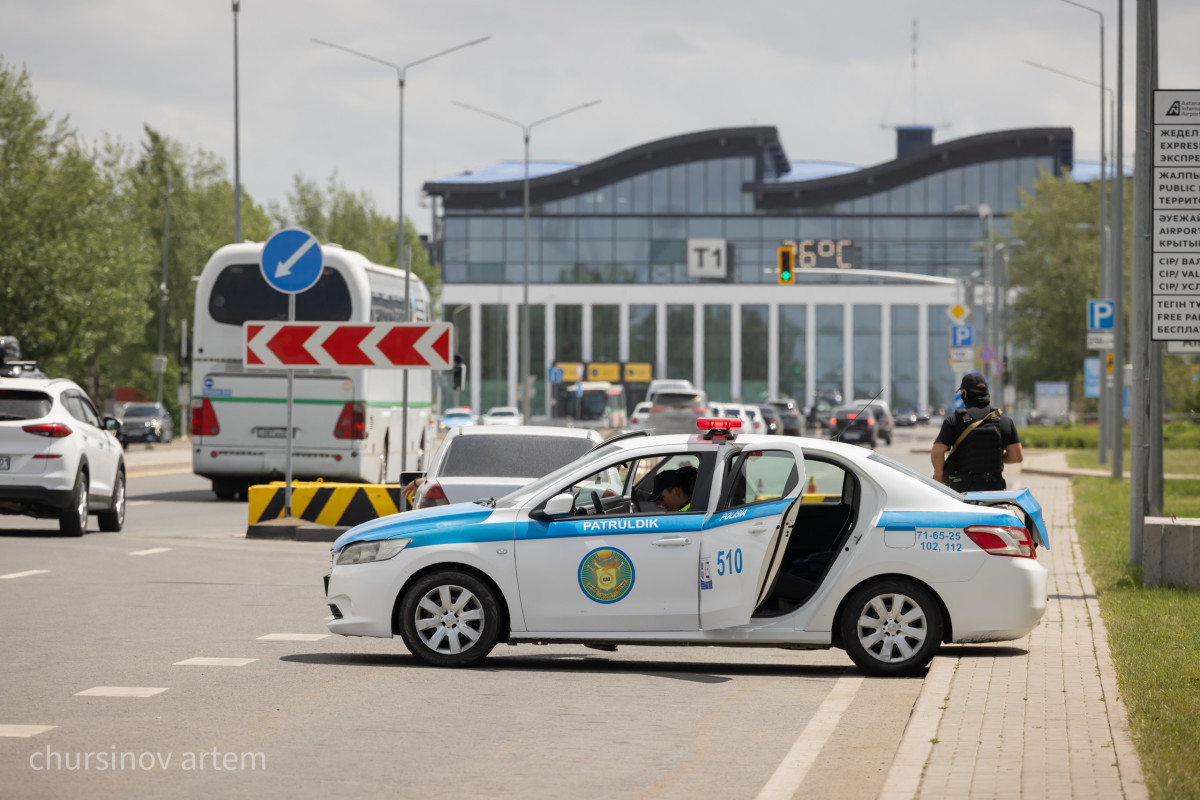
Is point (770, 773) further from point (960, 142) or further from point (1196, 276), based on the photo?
point (960, 142)

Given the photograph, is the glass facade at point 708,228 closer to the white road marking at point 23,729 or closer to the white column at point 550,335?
the white column at point 550,335

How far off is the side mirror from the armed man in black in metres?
4.27

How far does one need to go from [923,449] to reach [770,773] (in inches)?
2044

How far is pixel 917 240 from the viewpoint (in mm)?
102938

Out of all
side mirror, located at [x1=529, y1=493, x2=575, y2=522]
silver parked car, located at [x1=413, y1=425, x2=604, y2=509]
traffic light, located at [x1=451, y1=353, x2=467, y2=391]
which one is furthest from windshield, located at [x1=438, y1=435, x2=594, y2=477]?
traffic light, located at [x1=451, y1=353, x2=467, y2=391]

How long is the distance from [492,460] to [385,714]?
22.0 ft

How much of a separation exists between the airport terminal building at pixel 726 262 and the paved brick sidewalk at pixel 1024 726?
91.4 m

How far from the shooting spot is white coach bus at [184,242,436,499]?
25.8 m

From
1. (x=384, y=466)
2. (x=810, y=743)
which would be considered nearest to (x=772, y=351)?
(x=384, y=466)

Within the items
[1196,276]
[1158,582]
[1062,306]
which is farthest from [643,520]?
[1062,306]

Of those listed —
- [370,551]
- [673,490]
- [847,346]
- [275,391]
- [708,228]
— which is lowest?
[370,551]

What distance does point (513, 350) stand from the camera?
106 meters

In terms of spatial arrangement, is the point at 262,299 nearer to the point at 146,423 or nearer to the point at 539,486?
the point at 539,486

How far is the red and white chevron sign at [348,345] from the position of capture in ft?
64.6
